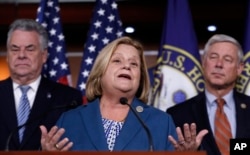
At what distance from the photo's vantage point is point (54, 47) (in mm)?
4930

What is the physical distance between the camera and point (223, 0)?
5.57 meters

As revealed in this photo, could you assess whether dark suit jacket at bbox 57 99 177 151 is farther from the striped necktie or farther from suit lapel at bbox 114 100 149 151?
the striped necktie

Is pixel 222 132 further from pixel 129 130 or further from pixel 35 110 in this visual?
pixel 35 110

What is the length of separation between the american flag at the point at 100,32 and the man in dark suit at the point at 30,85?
1.91ft

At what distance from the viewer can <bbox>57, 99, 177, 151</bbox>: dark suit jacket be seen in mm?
3346

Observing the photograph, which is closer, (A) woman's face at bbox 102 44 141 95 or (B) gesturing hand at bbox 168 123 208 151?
(B) gesturing hand at bbox 168 123 208 151

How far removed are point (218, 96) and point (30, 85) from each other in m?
1.15

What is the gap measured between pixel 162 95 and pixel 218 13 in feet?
3.87

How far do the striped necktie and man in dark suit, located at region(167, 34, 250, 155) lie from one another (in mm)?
14

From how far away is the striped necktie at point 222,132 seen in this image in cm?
419

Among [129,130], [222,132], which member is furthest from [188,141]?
[222,132]

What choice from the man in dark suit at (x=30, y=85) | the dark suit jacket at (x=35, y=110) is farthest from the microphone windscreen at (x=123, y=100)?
the man in dark suit at (x=30, y=85)

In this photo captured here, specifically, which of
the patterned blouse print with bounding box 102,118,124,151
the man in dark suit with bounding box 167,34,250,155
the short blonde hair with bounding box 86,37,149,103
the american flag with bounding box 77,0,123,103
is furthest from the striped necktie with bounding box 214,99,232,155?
the american flag with bounding box 77,0,123,103

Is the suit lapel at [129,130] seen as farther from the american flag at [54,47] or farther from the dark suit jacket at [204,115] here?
the american flag at [54,47]
